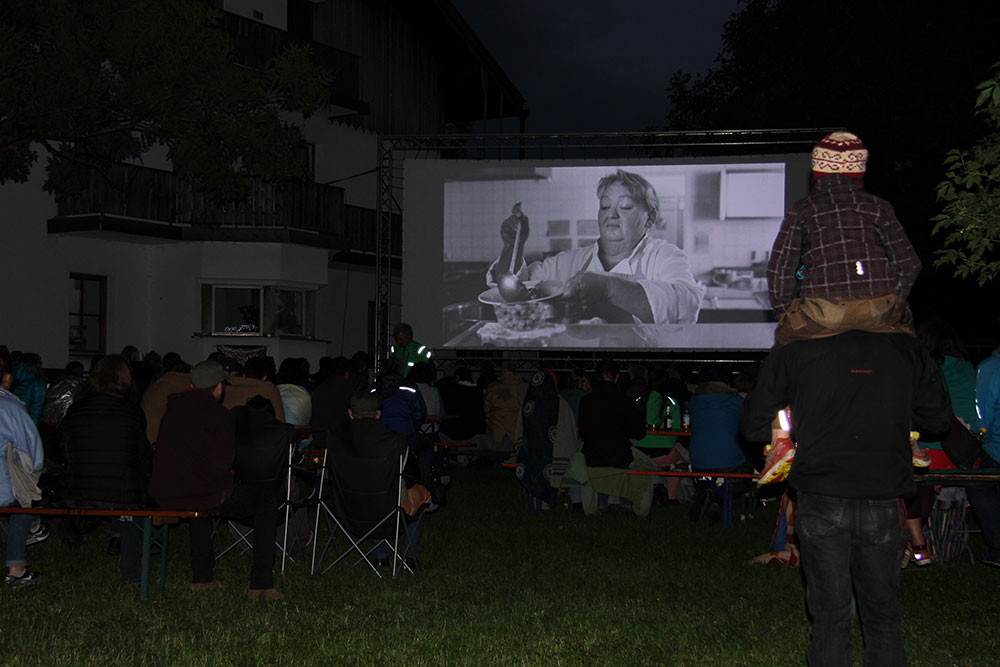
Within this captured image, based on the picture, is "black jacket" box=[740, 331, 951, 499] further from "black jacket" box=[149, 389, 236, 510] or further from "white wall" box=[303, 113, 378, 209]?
"white wall" box=[303, 113, 378, 209]

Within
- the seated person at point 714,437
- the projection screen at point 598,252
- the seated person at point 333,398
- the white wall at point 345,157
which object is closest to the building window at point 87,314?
the white wall at point 345,157

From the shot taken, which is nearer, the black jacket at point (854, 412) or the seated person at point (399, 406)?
the black jacket at point (854, 412)

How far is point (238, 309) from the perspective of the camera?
1988 cm

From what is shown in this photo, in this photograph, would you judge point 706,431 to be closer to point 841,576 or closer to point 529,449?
point 529,449

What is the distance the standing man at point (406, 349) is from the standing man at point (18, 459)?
20.8 feet

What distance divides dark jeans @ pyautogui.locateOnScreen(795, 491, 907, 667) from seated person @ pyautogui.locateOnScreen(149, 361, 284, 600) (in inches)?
158

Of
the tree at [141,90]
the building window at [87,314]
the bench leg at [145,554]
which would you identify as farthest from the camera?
the building window at [87,314]

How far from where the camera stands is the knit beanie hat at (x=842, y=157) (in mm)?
4020

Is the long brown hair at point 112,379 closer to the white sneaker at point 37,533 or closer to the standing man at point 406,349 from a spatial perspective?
the white sneaker at point 37,533

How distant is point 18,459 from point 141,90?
500 cm

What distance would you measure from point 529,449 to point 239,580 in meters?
4.40

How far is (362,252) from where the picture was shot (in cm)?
2180

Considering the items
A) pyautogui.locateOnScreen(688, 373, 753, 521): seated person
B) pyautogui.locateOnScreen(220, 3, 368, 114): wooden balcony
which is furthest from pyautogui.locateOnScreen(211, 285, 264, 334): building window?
pyautogui.locateOnScreen(688, 373, 753, 521): seated person

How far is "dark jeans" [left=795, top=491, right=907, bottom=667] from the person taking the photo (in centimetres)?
360
